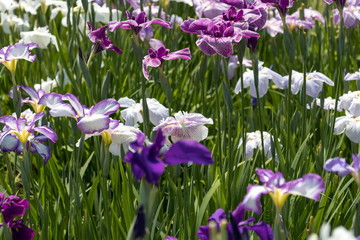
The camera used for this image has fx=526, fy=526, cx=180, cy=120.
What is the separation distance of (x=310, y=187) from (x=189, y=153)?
288mm

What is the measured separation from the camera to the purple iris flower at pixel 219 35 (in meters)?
1.71

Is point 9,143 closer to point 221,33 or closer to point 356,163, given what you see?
point 221,33

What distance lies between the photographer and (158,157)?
912mm

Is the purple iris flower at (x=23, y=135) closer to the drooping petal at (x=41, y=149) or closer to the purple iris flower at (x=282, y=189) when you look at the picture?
the drooping petal at (x=41, y=149)

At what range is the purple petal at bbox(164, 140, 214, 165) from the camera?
909 millimetres

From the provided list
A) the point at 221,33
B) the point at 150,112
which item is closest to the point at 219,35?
the point at 221,33

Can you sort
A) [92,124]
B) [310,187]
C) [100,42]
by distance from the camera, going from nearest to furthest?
1. [310,187]
2. [92,124]
3. [100,42]

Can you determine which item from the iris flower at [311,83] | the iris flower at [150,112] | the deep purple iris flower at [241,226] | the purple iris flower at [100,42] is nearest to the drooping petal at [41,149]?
the iris flower at [150,112]

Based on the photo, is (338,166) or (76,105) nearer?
(338,166)

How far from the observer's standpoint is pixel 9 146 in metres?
1.71

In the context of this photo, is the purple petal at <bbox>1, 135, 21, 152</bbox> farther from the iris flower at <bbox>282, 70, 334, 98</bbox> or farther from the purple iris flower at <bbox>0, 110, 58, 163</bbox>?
the iris flower at <bbox>282, 70, 334, 98</bbox>

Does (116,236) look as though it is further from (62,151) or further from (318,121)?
(318,121)

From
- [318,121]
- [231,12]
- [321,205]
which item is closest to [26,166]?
[231,12]

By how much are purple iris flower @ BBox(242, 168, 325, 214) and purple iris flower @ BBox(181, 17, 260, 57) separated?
0.67 m
